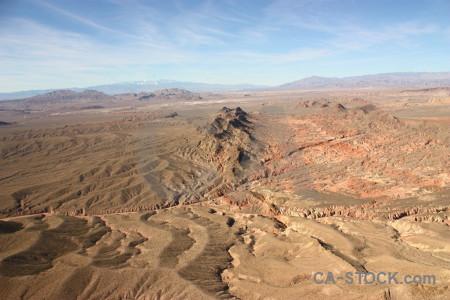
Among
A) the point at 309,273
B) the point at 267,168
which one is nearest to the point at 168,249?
the point at 309,273

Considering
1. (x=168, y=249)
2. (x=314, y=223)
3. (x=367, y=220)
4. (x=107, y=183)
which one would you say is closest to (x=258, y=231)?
(x=314, y=223)

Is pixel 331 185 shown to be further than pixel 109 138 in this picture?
No

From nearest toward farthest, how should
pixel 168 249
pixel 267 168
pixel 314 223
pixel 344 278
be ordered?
1. pixel 344 278
2. pixel 168 249
3. pixel 314 223
4. pixel 267 168

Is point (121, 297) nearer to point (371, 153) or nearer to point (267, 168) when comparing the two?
point (267, 168)

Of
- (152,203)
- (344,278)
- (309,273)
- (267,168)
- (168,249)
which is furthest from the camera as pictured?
(267,168)

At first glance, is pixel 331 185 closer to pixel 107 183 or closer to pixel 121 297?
pixel 121 297

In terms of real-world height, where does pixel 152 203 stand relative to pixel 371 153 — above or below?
below
